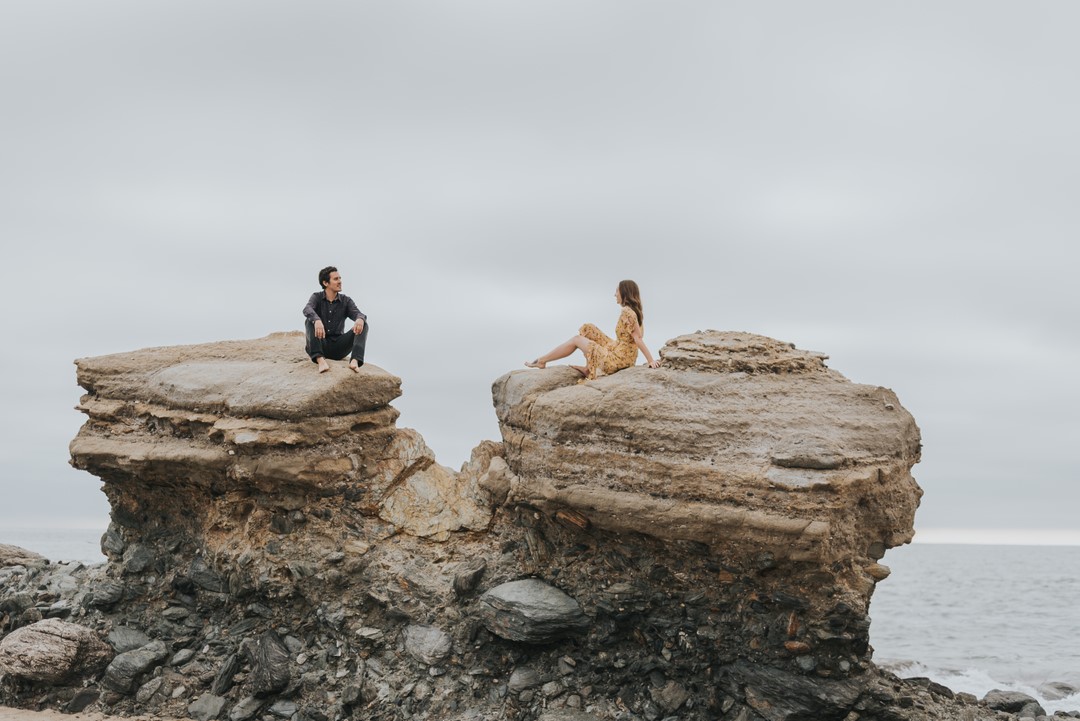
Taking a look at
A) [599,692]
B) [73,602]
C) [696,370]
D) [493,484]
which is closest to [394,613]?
[493,484]

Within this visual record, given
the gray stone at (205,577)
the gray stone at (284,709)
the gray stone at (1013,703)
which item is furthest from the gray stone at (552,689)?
the gray stone at (1013,703)

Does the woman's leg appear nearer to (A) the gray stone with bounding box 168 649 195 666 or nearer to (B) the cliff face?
(B) the cliff face

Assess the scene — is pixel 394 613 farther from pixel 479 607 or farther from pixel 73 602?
pixel 73 602

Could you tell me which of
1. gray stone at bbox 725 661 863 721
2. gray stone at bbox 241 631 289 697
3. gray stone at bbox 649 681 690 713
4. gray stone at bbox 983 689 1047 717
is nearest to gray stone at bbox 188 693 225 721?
gray stone at bbox 241 631 289 697

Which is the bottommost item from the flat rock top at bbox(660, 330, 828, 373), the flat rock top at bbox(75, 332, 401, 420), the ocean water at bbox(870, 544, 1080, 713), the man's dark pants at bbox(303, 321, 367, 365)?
the ocean water at bbox(870, 544, 1080, 713)

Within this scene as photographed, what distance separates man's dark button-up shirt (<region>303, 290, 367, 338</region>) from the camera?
10.7 m

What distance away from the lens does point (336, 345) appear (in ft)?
36.0

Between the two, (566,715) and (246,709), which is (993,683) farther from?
(246,709)

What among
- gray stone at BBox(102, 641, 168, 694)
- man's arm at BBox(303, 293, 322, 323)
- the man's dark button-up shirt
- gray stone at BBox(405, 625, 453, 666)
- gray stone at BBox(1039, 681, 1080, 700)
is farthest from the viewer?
gray stone at BBox(1039, 681, 1080, 700)

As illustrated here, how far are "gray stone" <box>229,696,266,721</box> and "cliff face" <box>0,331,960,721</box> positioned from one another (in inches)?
1.0

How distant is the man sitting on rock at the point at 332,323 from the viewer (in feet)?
35.0

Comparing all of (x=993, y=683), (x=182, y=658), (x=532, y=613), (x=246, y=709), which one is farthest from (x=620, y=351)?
(x=993, y=683)

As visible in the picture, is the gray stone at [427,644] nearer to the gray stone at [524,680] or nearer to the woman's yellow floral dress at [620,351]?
the gray stone at [524,680]

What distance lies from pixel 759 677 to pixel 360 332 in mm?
5902
